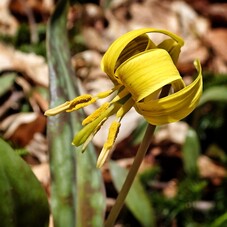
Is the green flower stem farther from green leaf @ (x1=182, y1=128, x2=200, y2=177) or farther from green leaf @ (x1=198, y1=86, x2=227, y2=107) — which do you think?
green leaf @ (x1=198, y1=86, x2=227, y2=107)

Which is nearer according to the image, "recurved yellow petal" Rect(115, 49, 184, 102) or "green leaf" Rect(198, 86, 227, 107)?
"recurved yellow petal" Rect(115, 49, 184, 102)

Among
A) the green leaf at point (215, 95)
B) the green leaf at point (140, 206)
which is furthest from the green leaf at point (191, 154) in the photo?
the green leaf at point (140, 206)

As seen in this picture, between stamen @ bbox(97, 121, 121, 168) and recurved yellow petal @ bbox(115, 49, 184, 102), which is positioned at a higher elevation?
recurved yellow petal @ bbox(115, 49, 184, 102)

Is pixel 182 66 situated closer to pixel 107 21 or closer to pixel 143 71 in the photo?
pixel 107 21

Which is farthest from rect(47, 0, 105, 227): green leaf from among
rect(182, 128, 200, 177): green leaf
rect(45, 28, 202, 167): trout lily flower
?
rect(182, 128, 200, 177): green leaf

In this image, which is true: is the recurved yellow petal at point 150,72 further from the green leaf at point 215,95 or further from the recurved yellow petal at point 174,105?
the green leaf at point 215,95

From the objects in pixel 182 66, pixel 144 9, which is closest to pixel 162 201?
pixel 182 66

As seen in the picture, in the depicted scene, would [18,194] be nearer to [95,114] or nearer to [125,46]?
[95,114]

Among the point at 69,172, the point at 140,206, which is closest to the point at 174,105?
the point at 69,172
